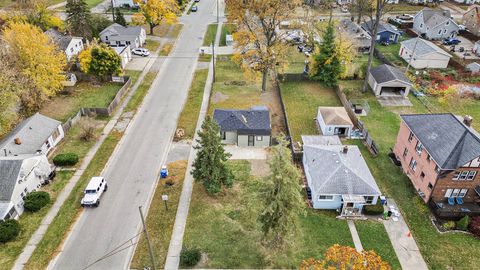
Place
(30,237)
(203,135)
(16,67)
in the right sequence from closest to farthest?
1. (30,237)
2. (203,135)
3. (16,67)

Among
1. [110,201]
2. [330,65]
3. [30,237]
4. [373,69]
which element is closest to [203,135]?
[110,201]

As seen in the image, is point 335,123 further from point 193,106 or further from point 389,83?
point 193,106

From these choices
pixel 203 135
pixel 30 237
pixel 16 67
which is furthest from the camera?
pixel 16 67

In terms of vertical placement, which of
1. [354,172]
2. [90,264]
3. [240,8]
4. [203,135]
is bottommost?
[90,264]

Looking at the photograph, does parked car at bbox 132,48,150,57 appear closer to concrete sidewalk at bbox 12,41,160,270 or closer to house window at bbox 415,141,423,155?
concrete sidewalk at bbox 12,41,160,270

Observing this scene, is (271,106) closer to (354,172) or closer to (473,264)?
(354,172)

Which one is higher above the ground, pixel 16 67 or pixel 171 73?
pixel 16 67

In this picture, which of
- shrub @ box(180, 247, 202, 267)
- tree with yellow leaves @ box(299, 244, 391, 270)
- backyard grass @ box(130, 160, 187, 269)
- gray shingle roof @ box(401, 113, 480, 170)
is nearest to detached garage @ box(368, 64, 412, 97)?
gray shingle roof @ box(401, 113, 480, 170)

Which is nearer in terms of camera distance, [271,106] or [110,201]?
[110,201]
